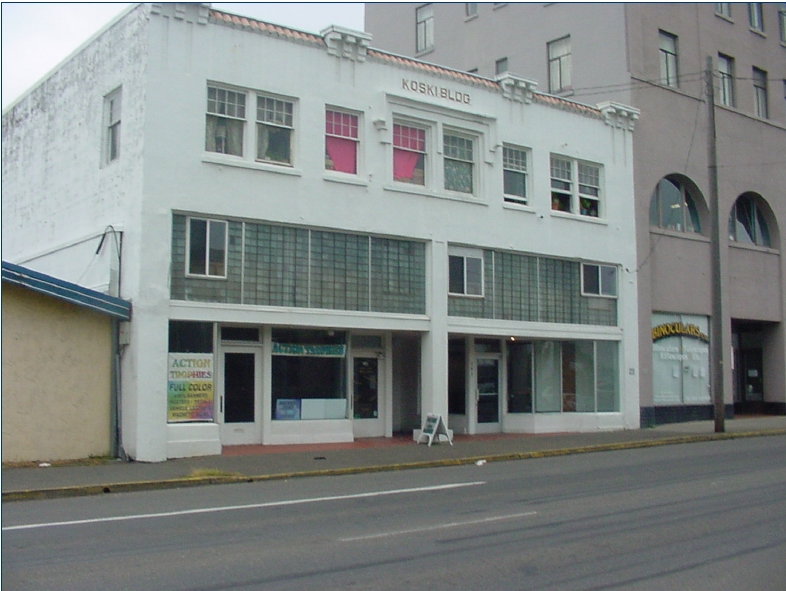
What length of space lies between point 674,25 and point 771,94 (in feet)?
20.6

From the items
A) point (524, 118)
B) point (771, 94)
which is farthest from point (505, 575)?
point (771, 94)

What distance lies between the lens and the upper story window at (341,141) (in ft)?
64.2

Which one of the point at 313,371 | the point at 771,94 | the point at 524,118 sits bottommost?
the point at 313,371

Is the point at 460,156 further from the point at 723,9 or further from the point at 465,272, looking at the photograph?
the point at 723,9

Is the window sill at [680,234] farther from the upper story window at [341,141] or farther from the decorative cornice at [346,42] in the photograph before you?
the decorative cornice at [346,42]

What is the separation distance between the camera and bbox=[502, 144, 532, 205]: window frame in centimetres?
2278

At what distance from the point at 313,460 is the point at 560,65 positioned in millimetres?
17378

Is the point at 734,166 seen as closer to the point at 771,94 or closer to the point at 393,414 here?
the point at 771,94

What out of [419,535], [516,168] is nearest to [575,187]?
[516,168]

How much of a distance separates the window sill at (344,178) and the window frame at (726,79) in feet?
52.2

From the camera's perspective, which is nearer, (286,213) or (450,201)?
(286,213)

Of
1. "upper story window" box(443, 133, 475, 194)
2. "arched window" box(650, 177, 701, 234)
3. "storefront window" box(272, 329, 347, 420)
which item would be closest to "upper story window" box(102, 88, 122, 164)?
"storefront window" box(272, 329, 347, 420)

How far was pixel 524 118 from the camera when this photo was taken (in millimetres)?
23172

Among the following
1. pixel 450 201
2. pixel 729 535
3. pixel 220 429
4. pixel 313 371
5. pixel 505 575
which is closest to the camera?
pixel 505 575
